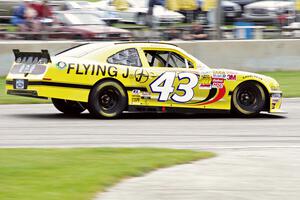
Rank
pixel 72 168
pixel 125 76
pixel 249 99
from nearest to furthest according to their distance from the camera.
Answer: pixel 72 168
pixel 125 76
pixel 249 99

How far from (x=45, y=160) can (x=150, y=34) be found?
1648cm

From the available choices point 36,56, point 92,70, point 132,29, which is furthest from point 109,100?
point 132,29

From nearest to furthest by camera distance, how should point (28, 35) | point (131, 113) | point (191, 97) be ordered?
point (191, 97), point (131, 113), point (28, 35)

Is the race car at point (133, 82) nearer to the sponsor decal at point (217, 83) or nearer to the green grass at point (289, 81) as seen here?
the sponsor decal at point (217, 83)

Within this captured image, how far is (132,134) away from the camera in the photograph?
1175 cm

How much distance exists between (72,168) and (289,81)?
45.4ft

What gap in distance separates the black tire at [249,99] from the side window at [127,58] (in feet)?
6.10

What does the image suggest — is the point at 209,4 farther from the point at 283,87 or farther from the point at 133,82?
the point at 133,82

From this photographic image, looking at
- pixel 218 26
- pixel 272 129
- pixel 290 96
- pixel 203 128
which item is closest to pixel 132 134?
pixel 203 128

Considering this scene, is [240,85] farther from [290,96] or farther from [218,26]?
[218,26]

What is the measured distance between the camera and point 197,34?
85.1 ft

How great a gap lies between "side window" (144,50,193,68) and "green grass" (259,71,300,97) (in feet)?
16.2

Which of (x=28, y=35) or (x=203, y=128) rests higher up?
(x=28, y=35)

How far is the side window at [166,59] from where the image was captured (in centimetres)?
1395
